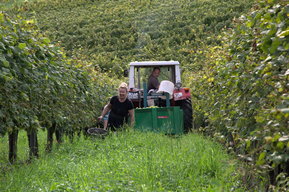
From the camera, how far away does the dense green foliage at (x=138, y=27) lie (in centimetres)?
3234

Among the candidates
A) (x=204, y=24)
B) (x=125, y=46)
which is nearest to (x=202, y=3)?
(x=204, y=24)

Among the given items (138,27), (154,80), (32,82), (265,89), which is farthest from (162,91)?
(138,27)

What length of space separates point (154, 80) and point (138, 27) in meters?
29.1

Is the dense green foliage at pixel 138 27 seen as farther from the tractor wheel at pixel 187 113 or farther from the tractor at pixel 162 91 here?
the tractor wheel at pixel 187 113

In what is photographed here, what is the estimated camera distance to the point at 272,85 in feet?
11.8

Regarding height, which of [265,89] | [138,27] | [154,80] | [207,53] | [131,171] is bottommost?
[131,171]

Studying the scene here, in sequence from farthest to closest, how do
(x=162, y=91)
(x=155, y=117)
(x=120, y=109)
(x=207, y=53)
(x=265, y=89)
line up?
(x=162, y=91), (x=155, y=117), (x=120, y=109), (x=207, y=53), (x=265, y=89)

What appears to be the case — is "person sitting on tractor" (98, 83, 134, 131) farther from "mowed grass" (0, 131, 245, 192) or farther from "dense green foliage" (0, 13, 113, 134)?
"mowed grass" (0, 131, 245, 192)

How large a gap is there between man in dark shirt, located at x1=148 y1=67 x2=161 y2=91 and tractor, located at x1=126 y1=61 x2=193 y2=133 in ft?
0.53

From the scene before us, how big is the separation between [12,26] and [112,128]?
4022 millimetres

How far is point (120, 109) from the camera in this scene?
916cm

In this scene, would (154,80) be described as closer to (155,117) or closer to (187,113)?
(187,113)

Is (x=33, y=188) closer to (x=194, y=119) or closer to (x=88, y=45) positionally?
(x=194, y=119)

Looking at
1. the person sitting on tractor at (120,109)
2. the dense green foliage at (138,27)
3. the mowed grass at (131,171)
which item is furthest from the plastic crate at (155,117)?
the dense green foliage at (138,27)
